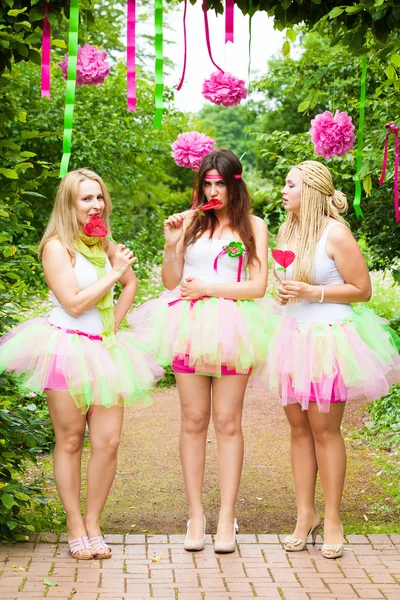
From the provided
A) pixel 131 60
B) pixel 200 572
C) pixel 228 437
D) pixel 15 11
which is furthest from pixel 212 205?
pixel 200 572

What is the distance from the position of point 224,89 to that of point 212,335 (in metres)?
1.35

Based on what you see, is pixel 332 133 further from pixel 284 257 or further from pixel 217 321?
pixel 217 321

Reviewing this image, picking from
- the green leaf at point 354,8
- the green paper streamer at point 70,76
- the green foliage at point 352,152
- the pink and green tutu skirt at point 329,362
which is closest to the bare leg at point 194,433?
the pink and green tutu skirt at point 329,362

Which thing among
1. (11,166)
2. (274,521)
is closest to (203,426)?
(274,521)

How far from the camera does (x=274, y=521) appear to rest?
523 cm

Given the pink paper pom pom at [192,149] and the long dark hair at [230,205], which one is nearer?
the long dark hair at [230,205]

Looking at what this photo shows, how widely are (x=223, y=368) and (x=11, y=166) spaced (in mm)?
1663

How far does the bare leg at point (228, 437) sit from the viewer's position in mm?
4504

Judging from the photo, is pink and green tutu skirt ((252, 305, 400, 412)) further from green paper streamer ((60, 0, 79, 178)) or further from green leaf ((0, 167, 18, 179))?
green leaf ((0, 167, 18, 179))

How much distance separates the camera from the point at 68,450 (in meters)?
4.34

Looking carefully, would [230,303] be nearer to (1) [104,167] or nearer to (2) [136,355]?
(2) [136,355]

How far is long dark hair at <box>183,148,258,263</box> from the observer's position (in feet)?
14.9

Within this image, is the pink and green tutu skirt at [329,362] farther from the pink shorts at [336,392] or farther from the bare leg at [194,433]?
the bare leg at [194,433]

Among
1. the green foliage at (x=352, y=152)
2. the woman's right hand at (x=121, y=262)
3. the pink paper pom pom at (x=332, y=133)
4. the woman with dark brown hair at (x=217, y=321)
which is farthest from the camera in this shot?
the green foliage at (x=352, y=152)
